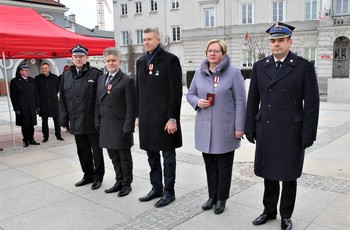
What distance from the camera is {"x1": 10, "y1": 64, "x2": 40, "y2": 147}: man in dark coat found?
8289 mm

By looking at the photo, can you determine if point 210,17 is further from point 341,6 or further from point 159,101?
point 159,101

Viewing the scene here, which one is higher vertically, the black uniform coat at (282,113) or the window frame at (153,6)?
the window frame at (153,6)

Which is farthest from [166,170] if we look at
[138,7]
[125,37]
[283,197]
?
[125,37]

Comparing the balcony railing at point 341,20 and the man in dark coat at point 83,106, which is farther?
the balcony railing at point 341,20

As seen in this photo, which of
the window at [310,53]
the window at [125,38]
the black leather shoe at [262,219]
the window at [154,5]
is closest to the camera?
the black leather shoe at [262,219]

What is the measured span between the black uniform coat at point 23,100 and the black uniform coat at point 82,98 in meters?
3.78

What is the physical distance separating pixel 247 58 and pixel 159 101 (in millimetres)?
30720

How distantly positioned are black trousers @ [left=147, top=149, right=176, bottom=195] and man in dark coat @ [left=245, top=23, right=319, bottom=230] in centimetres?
108

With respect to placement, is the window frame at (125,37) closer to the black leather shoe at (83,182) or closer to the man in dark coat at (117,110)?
the black leather shoe at (83,182)

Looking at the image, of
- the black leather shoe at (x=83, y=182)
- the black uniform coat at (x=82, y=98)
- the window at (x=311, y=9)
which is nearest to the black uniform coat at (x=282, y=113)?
the black uniform coat at (x=82, y=98)

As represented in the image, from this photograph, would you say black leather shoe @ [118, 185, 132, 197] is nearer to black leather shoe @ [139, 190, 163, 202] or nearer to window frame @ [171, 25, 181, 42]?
black leather shoe @ [139, 190, 163, 202]

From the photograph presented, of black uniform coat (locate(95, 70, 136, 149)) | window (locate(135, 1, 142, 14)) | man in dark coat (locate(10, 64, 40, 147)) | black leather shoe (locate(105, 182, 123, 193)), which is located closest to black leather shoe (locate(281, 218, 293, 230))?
black uniform coat (locate(95, 70, 136, 149))

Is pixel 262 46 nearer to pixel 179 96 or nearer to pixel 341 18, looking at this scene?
pixel 341 18

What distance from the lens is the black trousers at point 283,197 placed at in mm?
3582
